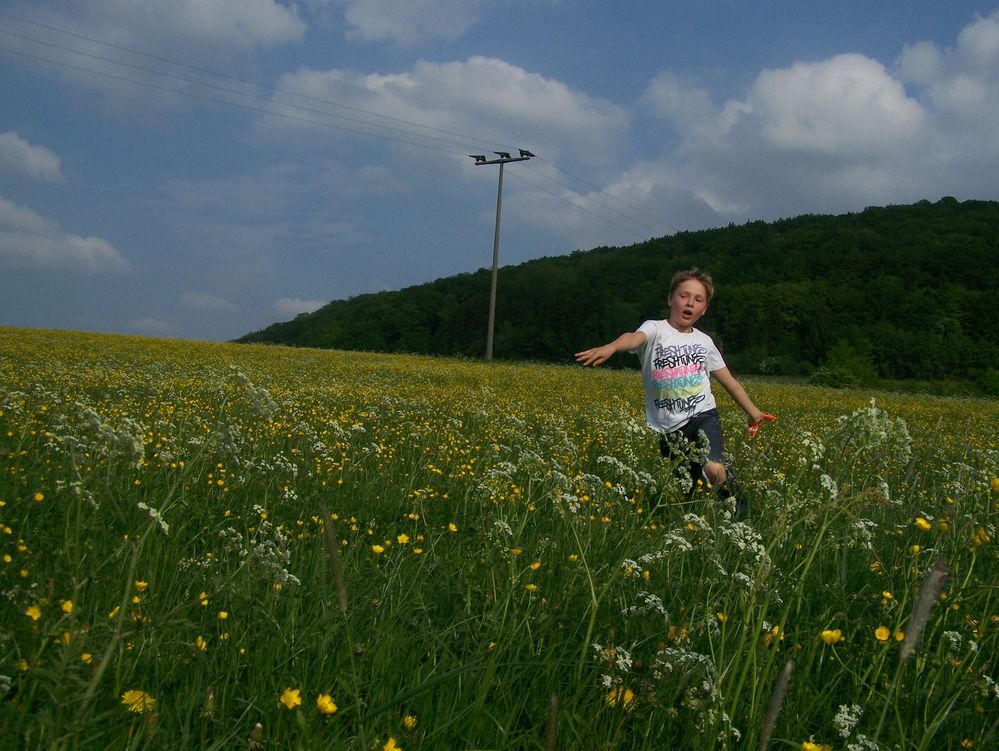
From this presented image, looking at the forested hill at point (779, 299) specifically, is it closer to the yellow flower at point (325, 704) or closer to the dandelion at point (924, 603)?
the dandelion at point (924, 603)

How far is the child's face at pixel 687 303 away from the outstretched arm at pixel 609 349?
33 cm

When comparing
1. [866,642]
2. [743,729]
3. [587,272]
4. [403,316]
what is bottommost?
[743,729]

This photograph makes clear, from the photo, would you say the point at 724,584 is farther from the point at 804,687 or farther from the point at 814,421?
the point at 814,421

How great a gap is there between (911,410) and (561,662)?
17901 millimetres

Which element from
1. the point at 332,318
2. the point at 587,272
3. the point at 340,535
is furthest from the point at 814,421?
the point at 332,318

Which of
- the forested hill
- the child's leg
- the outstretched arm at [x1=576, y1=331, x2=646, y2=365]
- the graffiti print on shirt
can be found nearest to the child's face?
the graffiti print on shirt

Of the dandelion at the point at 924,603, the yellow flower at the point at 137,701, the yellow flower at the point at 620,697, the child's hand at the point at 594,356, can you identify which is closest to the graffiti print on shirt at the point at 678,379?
the child's hand at the point at 594,356

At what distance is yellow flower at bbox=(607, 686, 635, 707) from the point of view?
1951 mm

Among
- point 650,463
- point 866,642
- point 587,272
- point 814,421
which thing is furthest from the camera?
point 587,272

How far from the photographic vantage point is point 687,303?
5.38m

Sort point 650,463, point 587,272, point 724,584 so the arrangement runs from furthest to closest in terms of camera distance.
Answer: point 587,272 → point 650,463 → point 724,584

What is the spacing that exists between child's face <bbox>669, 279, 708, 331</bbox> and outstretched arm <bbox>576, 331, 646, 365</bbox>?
334 millimetres

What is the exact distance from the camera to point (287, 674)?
1.96 meters

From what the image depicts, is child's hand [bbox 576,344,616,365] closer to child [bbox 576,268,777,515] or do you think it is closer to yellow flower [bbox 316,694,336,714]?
child [bbox 576,268,777,515]
